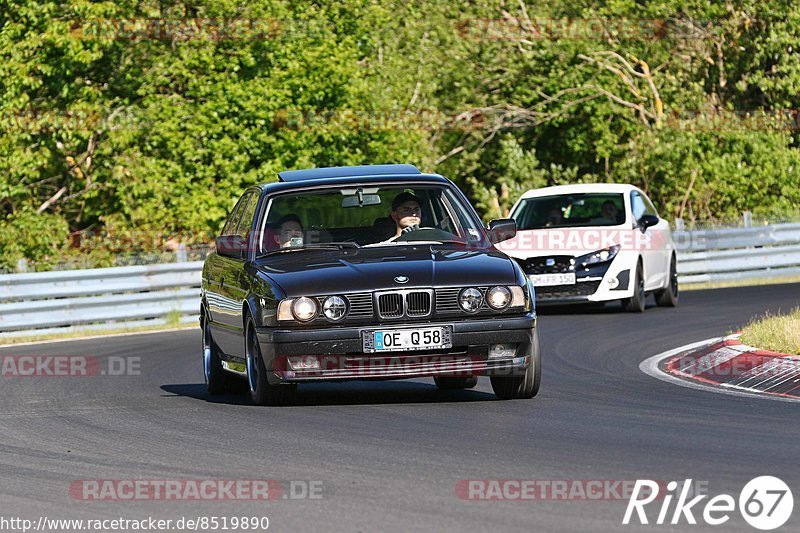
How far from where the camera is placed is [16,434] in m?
10.6

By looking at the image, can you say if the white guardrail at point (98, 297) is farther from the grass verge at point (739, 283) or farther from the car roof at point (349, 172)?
the car roof at point (349, 172)

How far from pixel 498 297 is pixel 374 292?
2.61 ft

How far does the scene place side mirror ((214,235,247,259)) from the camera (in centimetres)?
1229

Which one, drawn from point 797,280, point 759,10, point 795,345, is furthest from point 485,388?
point 759,10

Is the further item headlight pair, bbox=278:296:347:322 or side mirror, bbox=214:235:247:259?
side mirror, bbox=214:235:247:259

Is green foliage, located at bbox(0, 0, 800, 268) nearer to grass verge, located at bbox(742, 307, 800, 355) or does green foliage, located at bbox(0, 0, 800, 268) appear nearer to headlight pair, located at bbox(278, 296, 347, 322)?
grass verge, located at bbox(742, 307, 800, 355)

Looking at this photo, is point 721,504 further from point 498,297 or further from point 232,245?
point 232,245

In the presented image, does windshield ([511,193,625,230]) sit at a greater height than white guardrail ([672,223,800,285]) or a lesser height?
greater

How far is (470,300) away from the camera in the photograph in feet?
35.6

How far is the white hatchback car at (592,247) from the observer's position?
2130cm

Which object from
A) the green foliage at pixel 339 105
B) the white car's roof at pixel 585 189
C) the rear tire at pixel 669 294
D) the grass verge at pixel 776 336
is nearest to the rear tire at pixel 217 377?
the grass verge at pixel 776 336

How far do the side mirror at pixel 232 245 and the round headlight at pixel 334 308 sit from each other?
5.32ft

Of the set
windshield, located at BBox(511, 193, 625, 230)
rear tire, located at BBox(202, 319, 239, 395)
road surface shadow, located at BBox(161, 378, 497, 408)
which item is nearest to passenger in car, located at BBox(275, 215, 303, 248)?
road surface shadow, located at BBox(161, 378, 497, 408)

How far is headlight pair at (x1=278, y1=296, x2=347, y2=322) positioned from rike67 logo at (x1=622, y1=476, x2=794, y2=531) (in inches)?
144
